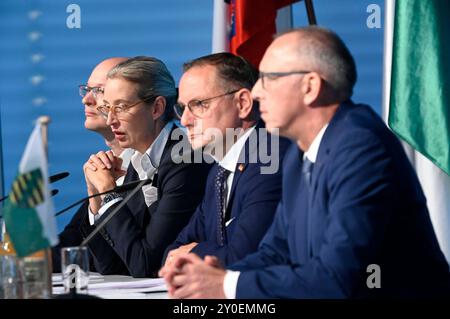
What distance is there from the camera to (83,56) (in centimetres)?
580

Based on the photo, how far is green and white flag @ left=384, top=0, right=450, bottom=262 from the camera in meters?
3.84

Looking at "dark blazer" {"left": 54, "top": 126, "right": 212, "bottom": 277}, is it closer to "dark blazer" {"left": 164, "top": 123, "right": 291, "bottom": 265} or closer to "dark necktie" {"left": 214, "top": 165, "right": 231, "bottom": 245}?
"dark blazer" {"left": 164, "top": 123, "right": 291, "bottom": 265}

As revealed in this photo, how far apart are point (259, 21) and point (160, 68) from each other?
0.55 meters

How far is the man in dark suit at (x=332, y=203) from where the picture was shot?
2275 mm

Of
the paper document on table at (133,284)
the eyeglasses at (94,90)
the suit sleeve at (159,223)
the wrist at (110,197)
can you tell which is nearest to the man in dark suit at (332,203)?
the paper document on table at (133,284)

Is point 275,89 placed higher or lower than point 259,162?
higher

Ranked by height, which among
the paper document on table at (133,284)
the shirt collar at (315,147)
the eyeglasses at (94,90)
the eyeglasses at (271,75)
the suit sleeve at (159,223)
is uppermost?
the eyeglasses at (94,90)

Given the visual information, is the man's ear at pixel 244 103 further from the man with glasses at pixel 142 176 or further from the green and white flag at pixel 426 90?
the green and white flag at pixel 426 90

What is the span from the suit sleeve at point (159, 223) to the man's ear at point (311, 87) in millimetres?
1158

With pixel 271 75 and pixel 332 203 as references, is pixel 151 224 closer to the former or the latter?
pixel 271 75

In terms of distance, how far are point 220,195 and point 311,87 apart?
2.82 ft
